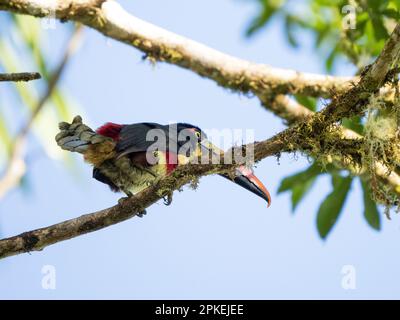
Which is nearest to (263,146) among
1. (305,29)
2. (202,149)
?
(202,149)

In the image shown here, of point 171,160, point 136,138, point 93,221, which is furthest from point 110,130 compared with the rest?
point 93,221

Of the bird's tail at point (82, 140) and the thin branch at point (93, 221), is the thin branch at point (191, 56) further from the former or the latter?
the thin branch at point (93, 221)

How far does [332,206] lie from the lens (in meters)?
4.40

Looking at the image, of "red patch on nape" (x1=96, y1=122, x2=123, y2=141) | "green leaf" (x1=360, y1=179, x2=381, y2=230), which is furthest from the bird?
"green leaf" (x1=360, y1=179, x2=381, y2=230)

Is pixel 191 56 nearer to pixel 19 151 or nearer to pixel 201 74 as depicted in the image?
pixel 201 74

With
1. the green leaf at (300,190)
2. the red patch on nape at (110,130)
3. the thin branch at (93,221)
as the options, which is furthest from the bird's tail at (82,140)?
the green leaf at (300,190)

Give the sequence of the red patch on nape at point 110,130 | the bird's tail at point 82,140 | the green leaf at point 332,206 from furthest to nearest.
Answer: the red patch on nape at point 110,130 < the green leaf at point 332,206 < the bird's tail at point 82,140

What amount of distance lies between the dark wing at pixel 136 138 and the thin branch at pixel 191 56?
0.72m

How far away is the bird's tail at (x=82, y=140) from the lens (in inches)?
164

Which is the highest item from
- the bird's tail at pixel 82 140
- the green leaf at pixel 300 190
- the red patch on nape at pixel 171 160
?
the bird's tail at pixel 82 140

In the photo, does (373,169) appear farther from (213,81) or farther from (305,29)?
(305,29)

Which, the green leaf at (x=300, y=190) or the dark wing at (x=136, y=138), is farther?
the green leaf at (x=300, y=190)

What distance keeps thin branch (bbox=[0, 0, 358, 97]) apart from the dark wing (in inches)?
28.2

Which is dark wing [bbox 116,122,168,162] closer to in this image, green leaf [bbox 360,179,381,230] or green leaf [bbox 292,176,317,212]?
green leaf [bbox 292,176,317,212]
